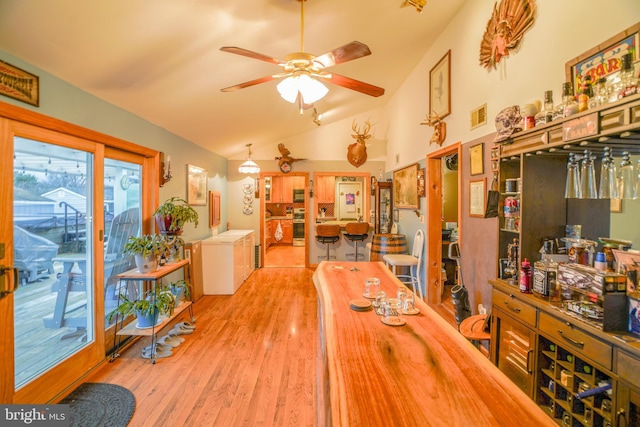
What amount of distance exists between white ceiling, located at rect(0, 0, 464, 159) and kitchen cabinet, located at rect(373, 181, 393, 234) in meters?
2.17

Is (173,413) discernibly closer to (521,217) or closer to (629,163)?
(521,217)

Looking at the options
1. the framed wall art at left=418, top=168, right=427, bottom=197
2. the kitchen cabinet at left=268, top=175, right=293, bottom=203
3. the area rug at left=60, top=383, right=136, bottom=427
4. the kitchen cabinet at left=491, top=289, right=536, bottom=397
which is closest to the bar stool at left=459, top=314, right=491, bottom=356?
the kitchen cabinet at left=491, top=289, right=536, bottom=397

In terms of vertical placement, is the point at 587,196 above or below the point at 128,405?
above

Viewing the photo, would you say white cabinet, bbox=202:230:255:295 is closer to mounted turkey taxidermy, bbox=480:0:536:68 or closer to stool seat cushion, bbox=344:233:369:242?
stool seat cushion, bbox=344:233:369:242

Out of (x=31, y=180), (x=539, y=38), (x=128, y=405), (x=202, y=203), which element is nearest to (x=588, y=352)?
(x=539, y=38)

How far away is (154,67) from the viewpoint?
7.52 feet

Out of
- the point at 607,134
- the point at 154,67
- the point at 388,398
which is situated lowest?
the point at 388,398

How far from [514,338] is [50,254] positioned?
10.8 ft

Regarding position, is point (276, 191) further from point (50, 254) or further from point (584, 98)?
point (584, 98)

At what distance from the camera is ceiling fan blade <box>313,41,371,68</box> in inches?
71.0

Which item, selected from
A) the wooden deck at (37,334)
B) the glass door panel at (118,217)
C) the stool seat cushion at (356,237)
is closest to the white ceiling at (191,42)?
the glass door panel at (118,217)

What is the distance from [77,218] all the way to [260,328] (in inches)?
80.4

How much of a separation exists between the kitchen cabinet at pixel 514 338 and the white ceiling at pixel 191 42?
8.09 ft

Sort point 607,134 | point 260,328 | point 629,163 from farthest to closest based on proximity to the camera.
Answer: point 260,328 < point 629,163 < point 607,134
